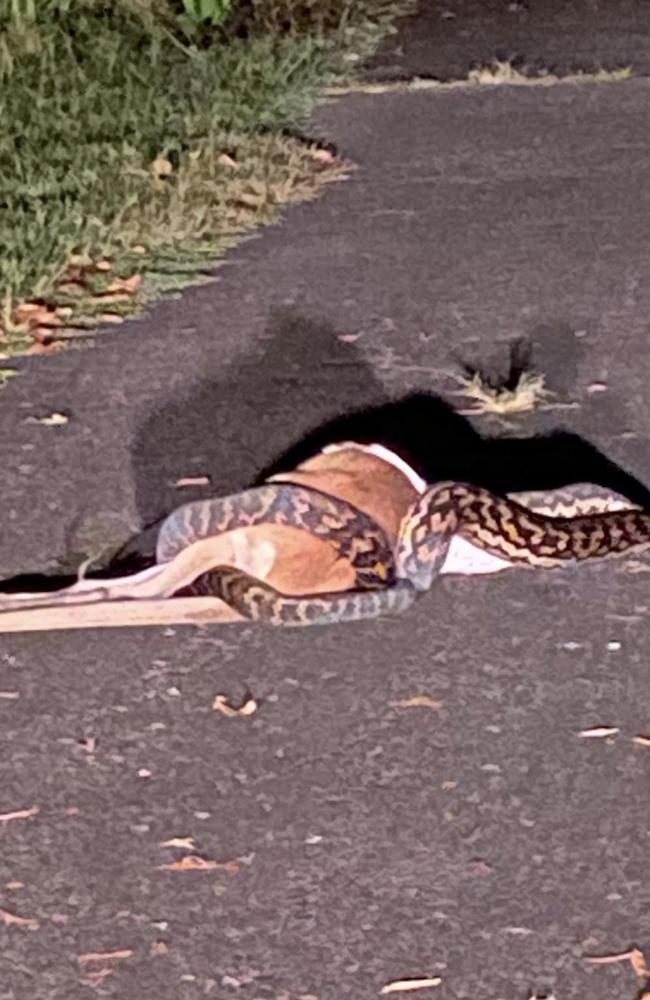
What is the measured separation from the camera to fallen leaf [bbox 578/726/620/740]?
3.80m

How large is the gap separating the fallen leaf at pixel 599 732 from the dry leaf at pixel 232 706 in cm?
71

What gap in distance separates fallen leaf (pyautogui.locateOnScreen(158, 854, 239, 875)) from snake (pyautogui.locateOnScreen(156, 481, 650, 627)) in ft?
2.88

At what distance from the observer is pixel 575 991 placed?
3021mm

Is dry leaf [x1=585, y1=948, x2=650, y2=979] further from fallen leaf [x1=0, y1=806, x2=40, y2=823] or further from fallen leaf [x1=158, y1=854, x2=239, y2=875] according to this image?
fallen leaf [x1=0, y1=806, x2=40, y2=823]

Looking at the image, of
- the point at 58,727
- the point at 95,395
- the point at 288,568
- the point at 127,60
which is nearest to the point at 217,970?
the point at 58,727

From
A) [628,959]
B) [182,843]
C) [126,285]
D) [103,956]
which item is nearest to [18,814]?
[182,843]

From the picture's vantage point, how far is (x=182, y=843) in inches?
136

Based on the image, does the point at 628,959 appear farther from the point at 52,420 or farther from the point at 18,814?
the point at 52,420

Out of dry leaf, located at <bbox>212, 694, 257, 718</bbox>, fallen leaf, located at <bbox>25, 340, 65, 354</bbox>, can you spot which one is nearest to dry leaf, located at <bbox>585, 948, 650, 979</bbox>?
dry leaf, located at <bbox>212, 694, 257, 718</bbox>

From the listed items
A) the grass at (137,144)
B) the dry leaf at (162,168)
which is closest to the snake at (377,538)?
the grass at (137,144)

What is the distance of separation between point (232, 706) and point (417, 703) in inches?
15.9

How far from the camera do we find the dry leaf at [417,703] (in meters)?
3.93

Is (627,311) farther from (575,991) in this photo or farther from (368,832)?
(575,991)

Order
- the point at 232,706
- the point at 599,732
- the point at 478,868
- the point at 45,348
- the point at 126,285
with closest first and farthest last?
the point at 478,868, the point at 599,732, the point at 232,706, the point at 45,348, the point at 126,285
